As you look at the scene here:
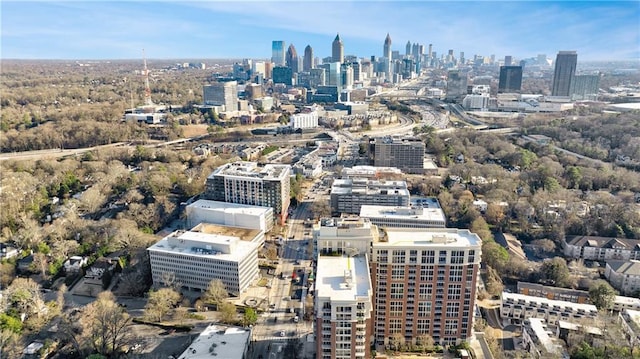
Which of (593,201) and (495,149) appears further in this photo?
(495,149)

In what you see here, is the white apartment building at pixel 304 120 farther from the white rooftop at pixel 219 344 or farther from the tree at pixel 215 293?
the white rooftop at pixel 219 344

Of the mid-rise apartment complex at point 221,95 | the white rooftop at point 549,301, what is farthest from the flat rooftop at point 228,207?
the mid-rise apartment complex at point 221,95

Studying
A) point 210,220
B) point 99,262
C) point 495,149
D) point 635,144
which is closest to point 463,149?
point 495,149

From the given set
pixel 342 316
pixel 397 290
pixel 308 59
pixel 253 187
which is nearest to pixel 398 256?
pixel 397 290

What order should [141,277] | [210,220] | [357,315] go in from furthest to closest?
[210,220] < [141,277] < [357,315]

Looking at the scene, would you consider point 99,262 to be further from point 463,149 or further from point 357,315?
point 463,149

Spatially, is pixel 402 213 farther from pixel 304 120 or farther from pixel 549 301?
pixel 304 120

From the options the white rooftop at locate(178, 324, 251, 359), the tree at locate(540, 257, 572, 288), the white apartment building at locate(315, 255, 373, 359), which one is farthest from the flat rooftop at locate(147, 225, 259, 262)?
the tree at locate(540, 257, 572, 288)

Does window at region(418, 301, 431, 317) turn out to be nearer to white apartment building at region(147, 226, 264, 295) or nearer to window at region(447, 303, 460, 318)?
window at region(447, 303, 460, 318)
